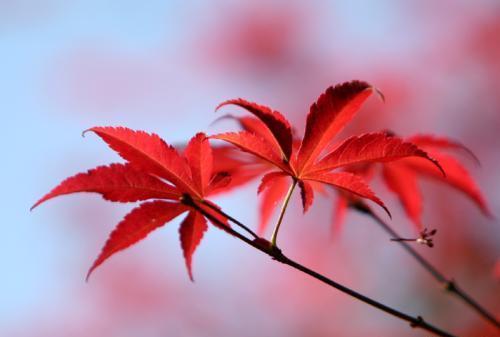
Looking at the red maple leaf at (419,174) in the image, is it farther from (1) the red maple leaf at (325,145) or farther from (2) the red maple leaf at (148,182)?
(2) the red maple leaf at (148,182)

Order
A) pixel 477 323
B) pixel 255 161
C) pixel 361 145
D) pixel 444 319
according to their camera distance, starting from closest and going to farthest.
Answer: pixel 361 145 → pixel 255 161 → pixel 477 323 → pixel 444 319

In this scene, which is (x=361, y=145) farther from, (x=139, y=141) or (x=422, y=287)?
(x=422, y=287)

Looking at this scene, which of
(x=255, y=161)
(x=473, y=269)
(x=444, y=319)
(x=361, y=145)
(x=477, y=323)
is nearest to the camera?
(x=361, y=145)

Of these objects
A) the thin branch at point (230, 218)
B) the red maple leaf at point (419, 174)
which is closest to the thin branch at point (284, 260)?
the thin branch at point (230, 218)

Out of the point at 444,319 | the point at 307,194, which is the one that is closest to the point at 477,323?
the point at 444,319

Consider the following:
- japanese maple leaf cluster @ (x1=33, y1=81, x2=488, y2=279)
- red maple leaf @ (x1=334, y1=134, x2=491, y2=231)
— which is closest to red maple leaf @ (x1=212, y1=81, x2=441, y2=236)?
japanese maple leaf cluster @ (x1=33, y1=81, x2=488, y2=279)

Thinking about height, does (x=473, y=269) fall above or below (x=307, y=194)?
above

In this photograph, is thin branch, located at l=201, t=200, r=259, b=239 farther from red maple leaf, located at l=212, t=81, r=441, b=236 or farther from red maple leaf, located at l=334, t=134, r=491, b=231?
red maple leaf, located at l=334, t=134, r=491, b=231
